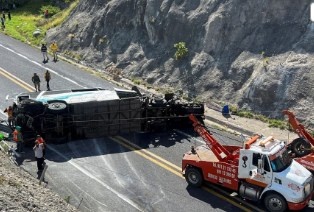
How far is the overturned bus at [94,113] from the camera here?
21.5m

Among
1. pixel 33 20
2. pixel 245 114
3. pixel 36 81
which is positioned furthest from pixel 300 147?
pixel 33 20

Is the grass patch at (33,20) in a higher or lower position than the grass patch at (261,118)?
higher

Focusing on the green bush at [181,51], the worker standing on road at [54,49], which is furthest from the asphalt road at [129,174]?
the worker standing on road at [54,49]

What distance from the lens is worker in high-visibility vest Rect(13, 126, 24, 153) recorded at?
2048 cm

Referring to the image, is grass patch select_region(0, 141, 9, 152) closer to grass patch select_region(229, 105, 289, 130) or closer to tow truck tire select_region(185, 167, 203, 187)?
tow truck tire select_region(185, 167, 203, 187)

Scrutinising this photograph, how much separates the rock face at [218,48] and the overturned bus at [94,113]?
3.92 m

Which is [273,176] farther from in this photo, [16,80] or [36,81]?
[16,80]

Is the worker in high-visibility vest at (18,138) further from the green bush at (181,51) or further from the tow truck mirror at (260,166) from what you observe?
the green bush at (181,51)

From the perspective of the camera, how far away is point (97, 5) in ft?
123

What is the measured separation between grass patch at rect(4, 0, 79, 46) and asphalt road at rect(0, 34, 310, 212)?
1492cm

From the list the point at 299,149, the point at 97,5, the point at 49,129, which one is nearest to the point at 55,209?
the point at 49,129

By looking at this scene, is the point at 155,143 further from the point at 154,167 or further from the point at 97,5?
the point at 97,5

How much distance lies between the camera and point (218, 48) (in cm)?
2830

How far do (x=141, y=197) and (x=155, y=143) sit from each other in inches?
182
